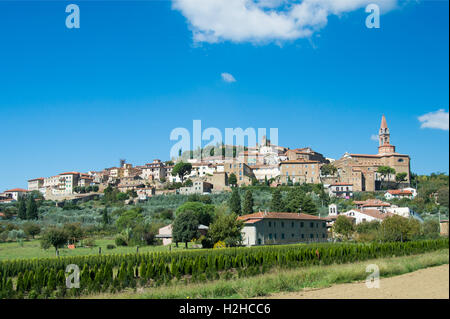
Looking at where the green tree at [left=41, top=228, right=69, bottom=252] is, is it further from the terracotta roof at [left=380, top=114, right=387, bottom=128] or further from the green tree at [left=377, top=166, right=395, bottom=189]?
the terracotta roof at [left=380, top=114, right=387, bottom=128]

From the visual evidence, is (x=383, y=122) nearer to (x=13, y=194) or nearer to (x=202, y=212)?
(x=202, y=212)

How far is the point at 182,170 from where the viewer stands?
116m

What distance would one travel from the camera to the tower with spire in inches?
4852

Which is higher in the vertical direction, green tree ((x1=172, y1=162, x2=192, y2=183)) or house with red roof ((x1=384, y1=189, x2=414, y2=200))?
green tree ((x1=172, y1=162, x2=192, y2=183))

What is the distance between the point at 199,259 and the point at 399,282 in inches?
372

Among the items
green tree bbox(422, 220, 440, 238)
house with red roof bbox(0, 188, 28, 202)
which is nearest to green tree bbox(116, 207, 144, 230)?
green tree bbox(422, 220, 440, 238)

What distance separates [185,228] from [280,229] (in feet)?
31.8

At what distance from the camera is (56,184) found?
13050 cm

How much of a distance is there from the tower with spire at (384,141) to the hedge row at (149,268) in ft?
312

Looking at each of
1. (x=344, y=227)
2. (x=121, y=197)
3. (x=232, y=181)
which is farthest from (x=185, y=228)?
(x=121, y=197)

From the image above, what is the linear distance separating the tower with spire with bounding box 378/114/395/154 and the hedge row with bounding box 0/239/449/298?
95.2 meters

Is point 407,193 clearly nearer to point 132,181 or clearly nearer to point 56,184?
point 132,181
